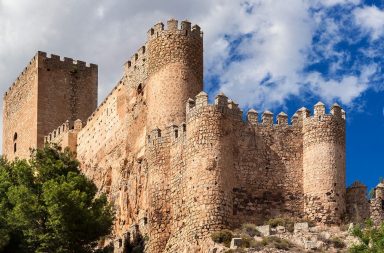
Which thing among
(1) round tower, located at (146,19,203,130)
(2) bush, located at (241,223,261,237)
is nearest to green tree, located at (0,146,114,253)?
(1) round tower, located at (146,19,203,130)

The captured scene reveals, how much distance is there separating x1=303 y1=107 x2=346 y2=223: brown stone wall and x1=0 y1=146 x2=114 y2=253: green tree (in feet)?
27.9

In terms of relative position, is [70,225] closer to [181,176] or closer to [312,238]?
[181,176]

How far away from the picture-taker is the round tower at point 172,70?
4497 cm

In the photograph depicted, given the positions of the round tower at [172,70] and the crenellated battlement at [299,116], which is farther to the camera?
the round tower at [172,70]

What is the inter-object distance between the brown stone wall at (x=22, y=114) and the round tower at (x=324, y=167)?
22214 millimetres

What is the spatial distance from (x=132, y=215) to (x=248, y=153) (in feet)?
21.7

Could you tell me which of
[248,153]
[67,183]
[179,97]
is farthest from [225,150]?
[67,183]

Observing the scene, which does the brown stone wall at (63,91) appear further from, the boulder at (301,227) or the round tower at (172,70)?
the boulder at (301,227)

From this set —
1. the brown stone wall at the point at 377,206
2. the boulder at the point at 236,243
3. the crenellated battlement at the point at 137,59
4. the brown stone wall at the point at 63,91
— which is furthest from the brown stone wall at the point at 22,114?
the boulder at the point at 236,243

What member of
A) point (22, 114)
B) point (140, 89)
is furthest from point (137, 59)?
point (22, 114)

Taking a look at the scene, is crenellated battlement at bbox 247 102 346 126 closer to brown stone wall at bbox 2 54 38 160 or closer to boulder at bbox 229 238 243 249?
boulder at bbox 229 238 243 249

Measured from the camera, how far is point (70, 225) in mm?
43562

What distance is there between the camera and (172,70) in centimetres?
4550

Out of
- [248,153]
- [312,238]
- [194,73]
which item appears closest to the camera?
[312,238]
